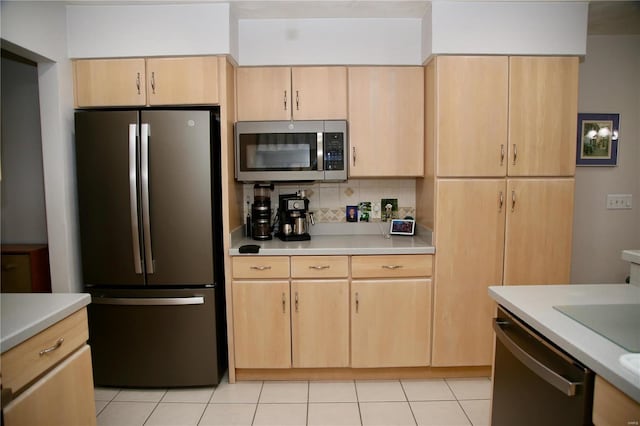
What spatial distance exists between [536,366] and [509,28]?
209 cm

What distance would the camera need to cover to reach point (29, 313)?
124 cm

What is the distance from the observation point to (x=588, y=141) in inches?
112

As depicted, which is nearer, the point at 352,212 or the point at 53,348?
the point at 53,348

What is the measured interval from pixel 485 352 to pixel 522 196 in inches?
41.6

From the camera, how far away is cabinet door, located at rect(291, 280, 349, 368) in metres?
2.36

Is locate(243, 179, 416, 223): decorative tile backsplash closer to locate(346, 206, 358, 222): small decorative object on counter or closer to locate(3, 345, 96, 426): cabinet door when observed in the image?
locate(346, 206, 358, 222): small decorative object on counter

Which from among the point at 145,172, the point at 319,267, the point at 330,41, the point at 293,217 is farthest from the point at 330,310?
the point at 330,41

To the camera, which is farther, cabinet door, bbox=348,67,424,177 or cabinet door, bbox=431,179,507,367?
cabinet door, bbox=348,67,424,177

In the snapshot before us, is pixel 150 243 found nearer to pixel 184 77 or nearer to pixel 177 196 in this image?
pixel 177 196

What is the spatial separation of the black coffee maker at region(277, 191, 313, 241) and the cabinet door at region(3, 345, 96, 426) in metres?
1.43

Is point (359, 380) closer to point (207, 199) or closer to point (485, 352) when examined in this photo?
point (485, 352)

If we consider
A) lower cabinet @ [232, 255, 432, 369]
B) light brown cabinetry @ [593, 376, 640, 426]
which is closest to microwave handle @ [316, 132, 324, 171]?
lower cabinet @ [232, 255, 432, 369]

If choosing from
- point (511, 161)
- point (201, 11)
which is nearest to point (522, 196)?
point (511, 161)

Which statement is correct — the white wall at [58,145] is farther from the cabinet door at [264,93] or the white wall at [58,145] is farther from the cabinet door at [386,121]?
the cabinet door at [386,121]
